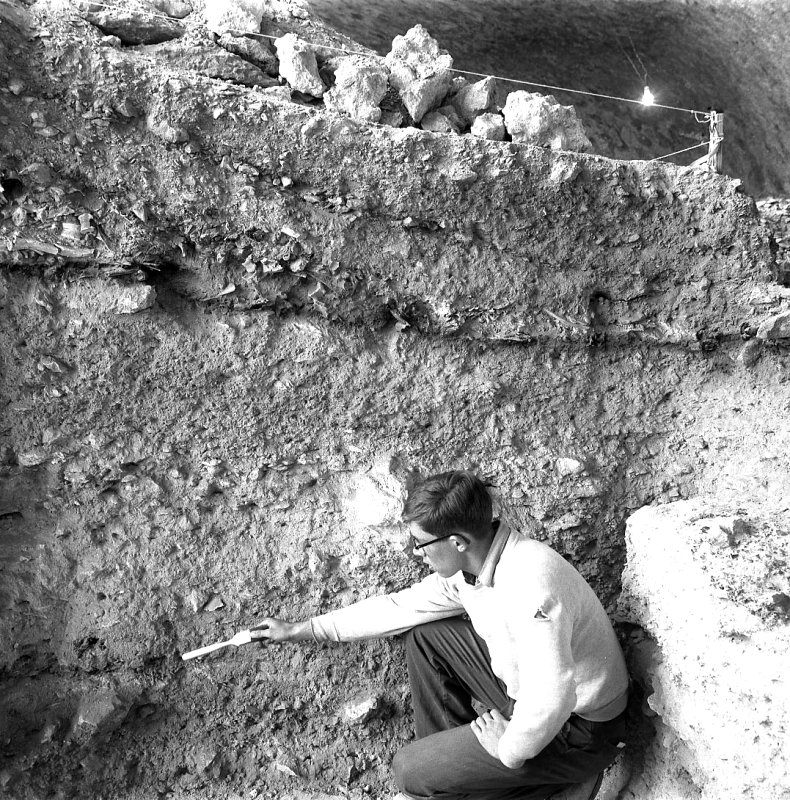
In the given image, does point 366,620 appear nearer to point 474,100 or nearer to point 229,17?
point 474,100

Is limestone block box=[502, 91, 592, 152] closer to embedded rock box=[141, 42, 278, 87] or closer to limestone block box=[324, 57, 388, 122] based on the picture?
limestone block box=[324, 57, 388, 122]

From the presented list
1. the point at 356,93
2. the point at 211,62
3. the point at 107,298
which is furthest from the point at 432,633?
the point at 211,62

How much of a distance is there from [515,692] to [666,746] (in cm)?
44

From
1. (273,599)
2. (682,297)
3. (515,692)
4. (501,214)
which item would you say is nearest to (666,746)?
(515,692)

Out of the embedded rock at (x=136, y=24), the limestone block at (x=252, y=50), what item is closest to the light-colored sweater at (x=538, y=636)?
the limestone block at (x=252, y=50)

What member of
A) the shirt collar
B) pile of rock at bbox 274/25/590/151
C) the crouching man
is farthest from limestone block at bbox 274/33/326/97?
the shirt collar

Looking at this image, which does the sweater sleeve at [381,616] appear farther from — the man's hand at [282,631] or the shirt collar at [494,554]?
the shirt collar at [494,554]

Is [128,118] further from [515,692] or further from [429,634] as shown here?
[515,692]

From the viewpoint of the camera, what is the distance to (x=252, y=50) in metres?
1.96

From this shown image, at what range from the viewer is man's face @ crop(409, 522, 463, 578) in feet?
4.85

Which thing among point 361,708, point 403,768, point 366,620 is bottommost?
point 361,708

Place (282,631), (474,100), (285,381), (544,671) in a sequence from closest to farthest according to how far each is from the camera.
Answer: (544,671) < (282,631) < (285,381) < (474,100)

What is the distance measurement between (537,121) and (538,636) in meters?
1.35

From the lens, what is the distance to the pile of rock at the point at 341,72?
1884mm
